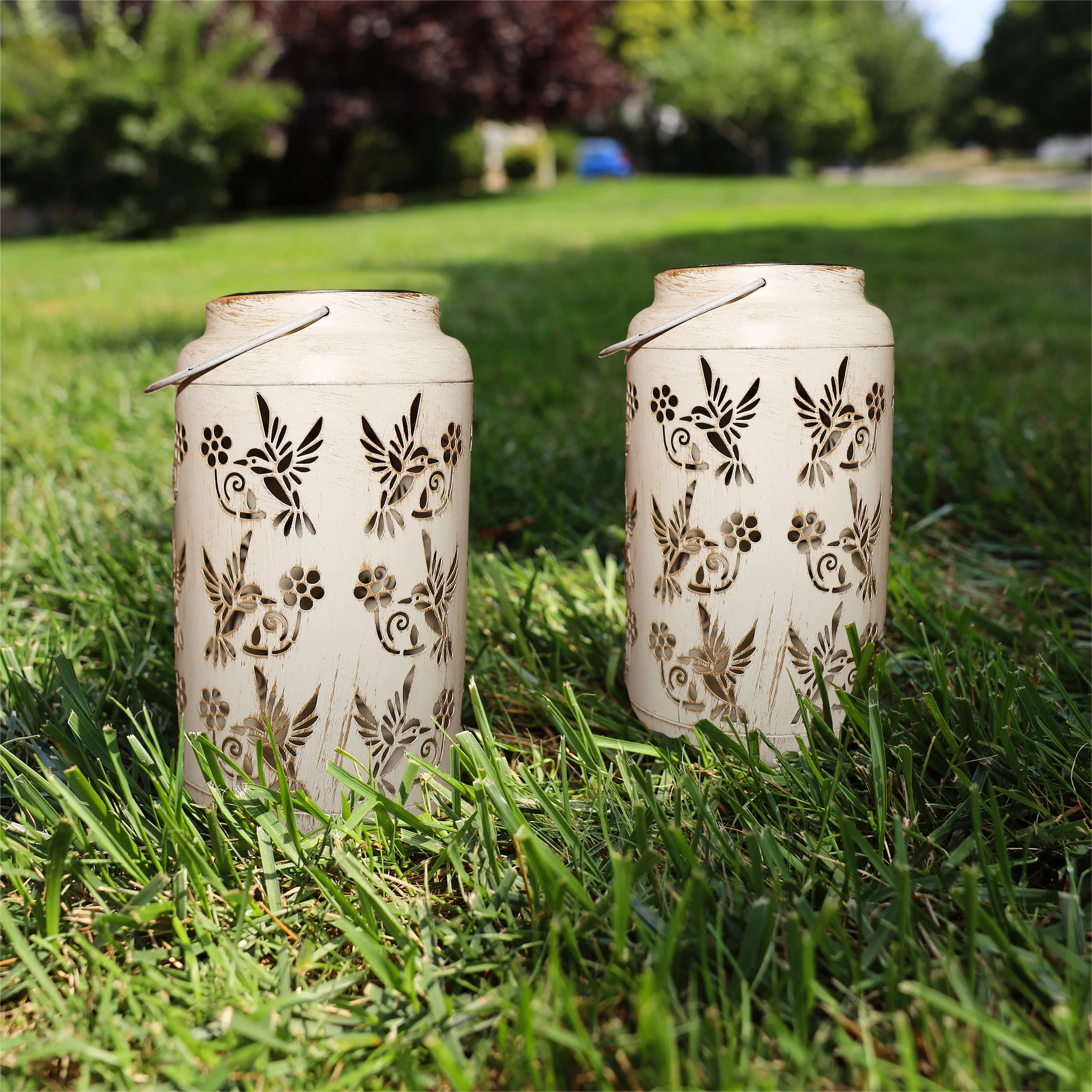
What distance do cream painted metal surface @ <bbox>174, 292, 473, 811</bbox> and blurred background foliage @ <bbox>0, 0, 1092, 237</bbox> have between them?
11125mm

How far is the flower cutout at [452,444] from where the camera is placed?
1.29 m

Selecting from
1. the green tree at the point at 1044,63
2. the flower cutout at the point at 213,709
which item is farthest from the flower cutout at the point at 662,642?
the green tree at the point at 1044,63

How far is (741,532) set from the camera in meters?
1.37

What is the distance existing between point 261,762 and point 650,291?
4098 millimetres

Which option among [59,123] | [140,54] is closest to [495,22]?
[140,54]

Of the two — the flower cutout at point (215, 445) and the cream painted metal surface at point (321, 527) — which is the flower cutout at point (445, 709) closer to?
the cream painted metal surface at point (321, 527)

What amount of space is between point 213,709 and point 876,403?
1.02 metres

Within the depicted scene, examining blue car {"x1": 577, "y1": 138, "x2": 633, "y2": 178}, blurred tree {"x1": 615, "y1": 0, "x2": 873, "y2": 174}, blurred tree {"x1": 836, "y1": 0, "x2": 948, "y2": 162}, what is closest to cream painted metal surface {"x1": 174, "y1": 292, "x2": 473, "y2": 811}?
blurred tree {"x1": 615, "y1": 0, "x2": 873, "y2": 174}

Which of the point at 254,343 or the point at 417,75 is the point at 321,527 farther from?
the point at 417,75

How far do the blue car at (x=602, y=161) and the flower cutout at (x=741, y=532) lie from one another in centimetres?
2831

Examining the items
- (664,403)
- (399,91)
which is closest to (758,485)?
(664,403)

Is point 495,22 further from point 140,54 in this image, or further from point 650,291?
point 650,291

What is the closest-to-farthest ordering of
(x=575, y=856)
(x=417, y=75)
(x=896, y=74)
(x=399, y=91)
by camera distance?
1. (x=575, y=856)
2. (x=417, y=75)
3. (x=399, y=91)
4. (x=896, y=74)

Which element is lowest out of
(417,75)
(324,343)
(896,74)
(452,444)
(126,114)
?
(452,444)
